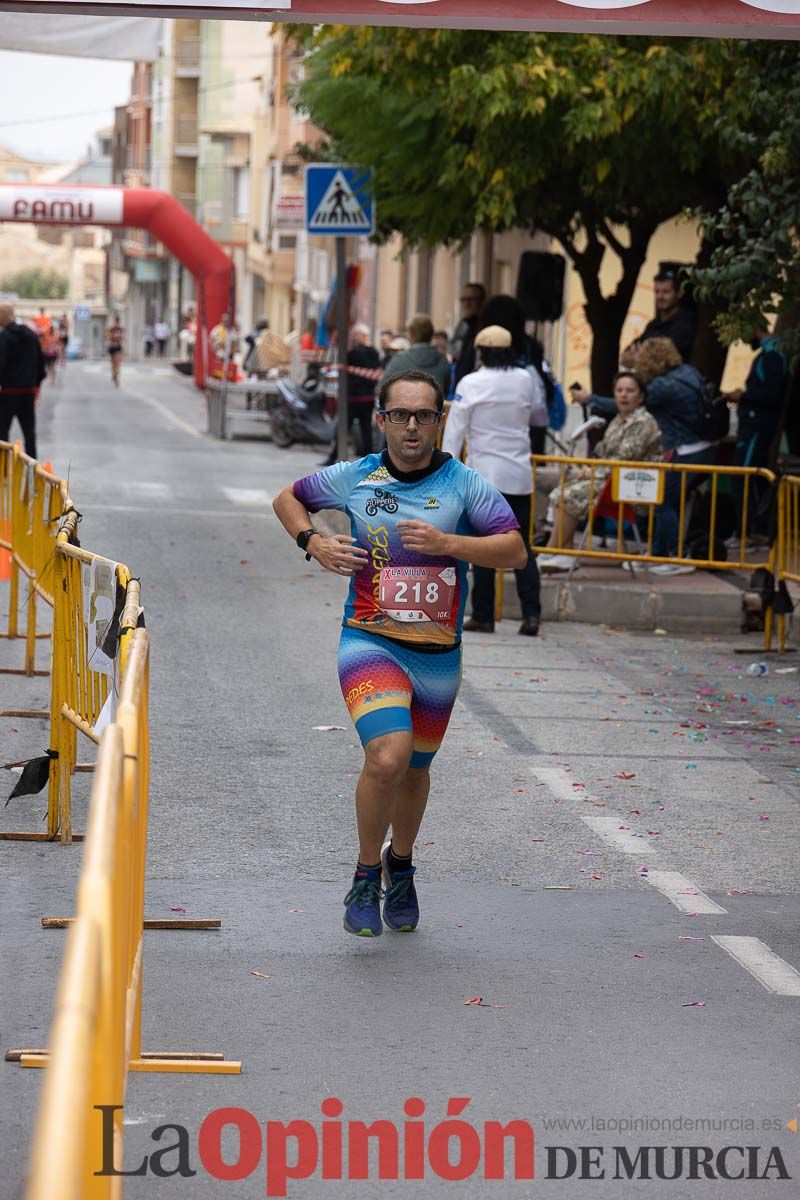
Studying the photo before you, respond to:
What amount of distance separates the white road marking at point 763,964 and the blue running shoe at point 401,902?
38.5 inches

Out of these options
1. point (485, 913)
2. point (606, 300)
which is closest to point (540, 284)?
point (606, 300)

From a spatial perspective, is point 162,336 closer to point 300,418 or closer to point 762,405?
point 300,418

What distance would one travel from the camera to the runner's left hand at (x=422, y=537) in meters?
5.96

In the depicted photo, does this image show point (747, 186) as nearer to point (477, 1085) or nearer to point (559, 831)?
point (559, 831)

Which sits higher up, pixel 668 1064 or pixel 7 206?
pixel 7 206

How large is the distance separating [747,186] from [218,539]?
6.03m

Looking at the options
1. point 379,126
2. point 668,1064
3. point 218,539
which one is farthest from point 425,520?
Result: point 379,126

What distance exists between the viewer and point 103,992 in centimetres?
280

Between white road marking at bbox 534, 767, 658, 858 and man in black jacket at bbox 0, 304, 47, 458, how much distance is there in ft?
40.2

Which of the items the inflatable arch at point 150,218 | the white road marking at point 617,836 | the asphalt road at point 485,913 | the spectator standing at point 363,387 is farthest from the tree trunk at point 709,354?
the inflatable arch at point 150,218

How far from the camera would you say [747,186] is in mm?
13672

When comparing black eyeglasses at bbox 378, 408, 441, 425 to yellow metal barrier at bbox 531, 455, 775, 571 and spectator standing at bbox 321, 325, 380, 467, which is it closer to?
yellow metal barrier at bbox 531, 455, 775, 571

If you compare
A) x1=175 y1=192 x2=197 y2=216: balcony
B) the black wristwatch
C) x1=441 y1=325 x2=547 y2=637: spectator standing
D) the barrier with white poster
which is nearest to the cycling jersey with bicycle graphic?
the black wristwatch

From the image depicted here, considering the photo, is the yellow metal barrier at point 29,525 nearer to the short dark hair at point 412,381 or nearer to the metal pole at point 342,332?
the short dark hair at point 412,381
